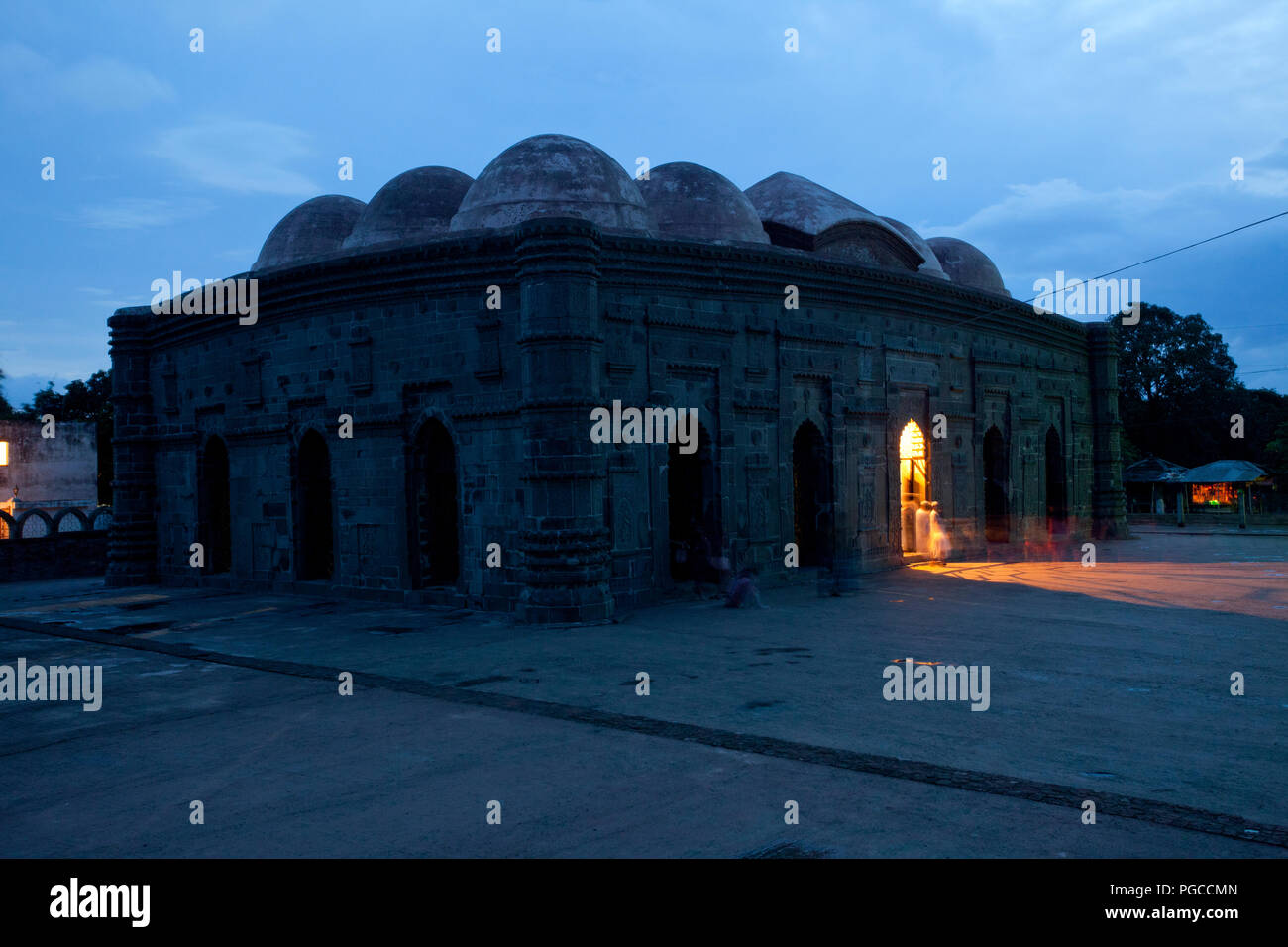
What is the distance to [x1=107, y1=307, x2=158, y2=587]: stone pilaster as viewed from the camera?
18500 millimetres

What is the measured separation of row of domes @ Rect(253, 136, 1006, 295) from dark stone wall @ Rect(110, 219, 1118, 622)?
3.67 feet

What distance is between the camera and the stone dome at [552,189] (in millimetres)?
14867

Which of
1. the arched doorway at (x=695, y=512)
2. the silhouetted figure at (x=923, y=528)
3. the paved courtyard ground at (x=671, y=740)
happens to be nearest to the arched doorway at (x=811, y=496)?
the arched doorway at (x=695, y=512)

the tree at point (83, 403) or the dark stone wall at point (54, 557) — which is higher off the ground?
the tree at point (83, 403)

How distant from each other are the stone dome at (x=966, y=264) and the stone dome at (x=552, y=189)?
36.9 feet

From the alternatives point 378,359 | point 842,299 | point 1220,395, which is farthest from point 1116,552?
point 1220,395

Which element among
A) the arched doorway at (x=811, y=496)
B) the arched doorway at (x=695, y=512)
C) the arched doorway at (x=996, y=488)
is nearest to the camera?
the arched doorway at (x=695, y=512)

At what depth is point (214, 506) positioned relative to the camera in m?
17.7

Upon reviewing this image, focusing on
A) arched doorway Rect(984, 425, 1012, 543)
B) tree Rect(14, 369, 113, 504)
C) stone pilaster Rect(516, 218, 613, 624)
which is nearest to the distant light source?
arched doorway Rect(984, 425, 1012, 543)

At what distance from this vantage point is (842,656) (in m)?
9.21

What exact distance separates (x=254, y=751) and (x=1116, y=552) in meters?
19.1

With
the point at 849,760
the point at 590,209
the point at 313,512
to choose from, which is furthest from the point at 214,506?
the point at 849,760

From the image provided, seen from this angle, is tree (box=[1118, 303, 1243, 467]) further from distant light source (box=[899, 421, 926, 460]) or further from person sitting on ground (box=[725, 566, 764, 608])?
person sitting on ground (box=[725, 566, 764, 608])

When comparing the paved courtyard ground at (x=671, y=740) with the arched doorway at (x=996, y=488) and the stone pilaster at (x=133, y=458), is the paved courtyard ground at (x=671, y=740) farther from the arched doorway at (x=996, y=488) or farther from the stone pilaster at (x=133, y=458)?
the arched doorway at (x=996, y=488)
